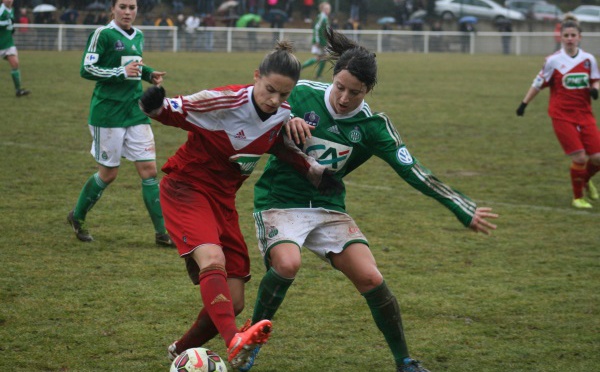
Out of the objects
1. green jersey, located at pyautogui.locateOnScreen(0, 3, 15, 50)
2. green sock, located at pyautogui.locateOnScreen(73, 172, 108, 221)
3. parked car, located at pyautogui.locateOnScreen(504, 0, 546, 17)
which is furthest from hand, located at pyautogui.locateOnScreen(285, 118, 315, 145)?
parked car, located at pyautogui.locateOnScreen(504, 0, 546, 17)

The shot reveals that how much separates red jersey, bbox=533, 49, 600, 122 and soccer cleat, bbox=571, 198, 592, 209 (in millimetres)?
854

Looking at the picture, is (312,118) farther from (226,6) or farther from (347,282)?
(226,6)

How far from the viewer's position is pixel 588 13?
138 feet

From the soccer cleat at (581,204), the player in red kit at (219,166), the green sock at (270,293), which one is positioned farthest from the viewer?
the soccer cleat at (581,204)

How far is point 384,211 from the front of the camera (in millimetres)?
8609

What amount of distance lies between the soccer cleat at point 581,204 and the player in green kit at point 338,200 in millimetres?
5101

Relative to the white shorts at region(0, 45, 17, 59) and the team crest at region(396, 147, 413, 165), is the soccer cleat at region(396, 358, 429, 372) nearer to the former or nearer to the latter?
the team crest at region(396, 147, 413, 165)

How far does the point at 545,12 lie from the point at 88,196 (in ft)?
128

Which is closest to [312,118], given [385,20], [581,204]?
[581,204]

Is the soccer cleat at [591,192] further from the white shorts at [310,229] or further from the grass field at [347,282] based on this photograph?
the white shorts at [310,229]

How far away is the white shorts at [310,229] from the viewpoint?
4395 millimetres

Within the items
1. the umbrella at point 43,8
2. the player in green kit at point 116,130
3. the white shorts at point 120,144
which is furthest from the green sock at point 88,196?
the umbrella at point 43,8

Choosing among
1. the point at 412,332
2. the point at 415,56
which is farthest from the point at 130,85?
the point at 415,56

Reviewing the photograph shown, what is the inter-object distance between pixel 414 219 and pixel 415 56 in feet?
87.9
